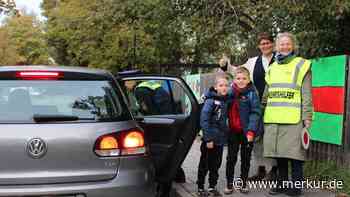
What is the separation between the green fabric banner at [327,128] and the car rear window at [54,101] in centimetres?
330

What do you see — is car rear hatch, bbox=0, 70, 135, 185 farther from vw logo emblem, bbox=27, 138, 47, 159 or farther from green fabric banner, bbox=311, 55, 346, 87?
green fabric banner, bbox=311, 55, 346, 87

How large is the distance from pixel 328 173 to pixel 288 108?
1.34m

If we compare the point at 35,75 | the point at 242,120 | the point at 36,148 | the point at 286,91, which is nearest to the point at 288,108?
the point at 286,91

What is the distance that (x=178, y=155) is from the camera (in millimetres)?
6305

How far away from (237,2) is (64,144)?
18.4 feet

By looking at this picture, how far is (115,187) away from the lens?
4.49m

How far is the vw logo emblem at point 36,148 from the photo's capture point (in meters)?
4.31

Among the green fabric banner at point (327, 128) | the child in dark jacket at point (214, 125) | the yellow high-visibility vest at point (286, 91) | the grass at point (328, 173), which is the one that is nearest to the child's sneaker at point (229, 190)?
the child in dark jacket at point (214, 125)

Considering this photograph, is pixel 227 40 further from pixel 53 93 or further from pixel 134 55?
pixel 134 55

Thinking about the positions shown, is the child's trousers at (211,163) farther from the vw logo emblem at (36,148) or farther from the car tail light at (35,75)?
the vw logo emblem at (36,148)

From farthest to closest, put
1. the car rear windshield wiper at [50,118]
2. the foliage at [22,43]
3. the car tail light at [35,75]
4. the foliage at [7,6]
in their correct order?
the foliage at [22,43] < the foliage at [7,6] < the car tail light at [35,75] < the car rear windshield wiper at [50,118]

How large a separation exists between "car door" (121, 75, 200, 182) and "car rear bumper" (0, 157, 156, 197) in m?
1.26

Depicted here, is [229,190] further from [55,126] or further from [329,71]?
[55,126]

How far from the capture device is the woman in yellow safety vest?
6094mm
